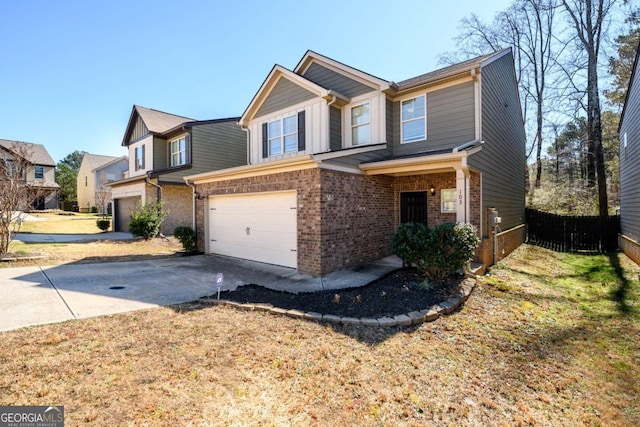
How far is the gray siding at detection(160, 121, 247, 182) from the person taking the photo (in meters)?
17.2

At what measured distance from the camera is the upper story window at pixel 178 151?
705 inches

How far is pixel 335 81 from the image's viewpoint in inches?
464

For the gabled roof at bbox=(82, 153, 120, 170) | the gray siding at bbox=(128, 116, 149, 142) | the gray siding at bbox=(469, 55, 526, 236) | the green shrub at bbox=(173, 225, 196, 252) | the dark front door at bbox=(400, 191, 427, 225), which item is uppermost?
the gabled roof at bbox=(82, 153, 120, 170)

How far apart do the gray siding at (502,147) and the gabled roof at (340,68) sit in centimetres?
312

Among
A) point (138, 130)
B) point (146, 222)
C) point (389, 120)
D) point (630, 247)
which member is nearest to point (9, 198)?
point (146, 222)

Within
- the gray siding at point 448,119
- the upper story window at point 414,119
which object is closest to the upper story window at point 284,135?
the upper story window at point 414,119

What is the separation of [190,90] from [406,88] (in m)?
12.1

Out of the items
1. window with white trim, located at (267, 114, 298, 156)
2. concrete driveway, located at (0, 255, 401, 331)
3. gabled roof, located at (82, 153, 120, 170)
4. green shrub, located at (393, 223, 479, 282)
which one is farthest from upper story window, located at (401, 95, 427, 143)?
gabled roof, located at (82, 153, 120, 170)

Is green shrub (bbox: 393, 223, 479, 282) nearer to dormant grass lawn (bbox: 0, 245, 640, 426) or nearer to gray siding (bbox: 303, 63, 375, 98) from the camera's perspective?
dormant grass lawn (bbox: 0, 245, 640, 426)

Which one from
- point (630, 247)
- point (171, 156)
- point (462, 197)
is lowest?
point (630, 247)

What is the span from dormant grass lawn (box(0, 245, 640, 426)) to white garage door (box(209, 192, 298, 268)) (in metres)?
3.45

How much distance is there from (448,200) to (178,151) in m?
15.6

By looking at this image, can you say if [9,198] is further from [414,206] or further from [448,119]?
[448,119]

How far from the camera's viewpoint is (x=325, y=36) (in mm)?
13430
